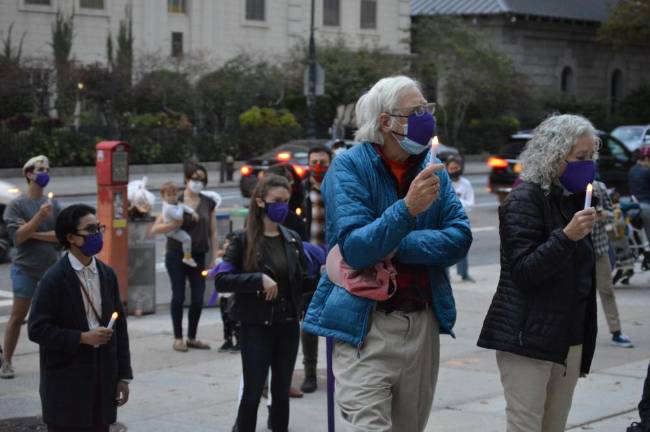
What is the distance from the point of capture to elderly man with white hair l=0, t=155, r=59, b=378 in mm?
9312

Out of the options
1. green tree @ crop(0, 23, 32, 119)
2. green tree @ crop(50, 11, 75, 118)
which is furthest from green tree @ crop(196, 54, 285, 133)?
green tree @ crop(0, 23, 32, 119)

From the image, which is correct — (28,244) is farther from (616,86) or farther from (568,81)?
(616,86)

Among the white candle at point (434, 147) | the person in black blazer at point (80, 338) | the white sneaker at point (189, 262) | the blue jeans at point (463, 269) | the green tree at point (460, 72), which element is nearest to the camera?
the white candle at point (434, 147)

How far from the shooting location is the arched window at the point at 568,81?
61.8m

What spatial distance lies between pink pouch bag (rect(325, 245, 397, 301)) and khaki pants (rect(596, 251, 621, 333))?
19.9 ft

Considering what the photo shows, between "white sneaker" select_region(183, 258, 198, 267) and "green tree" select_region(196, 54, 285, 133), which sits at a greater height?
"green tree" select_region(196, 54, 285, 133)

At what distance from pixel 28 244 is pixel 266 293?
3371 mm

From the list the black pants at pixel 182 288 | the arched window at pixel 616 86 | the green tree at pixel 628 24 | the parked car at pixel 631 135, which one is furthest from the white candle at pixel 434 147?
the arched window at pixel 616 86

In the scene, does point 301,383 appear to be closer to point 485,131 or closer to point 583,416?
point 583,416

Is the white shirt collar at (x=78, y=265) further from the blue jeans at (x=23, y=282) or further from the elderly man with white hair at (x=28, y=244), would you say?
the blue jeans at (x=23, y=282)

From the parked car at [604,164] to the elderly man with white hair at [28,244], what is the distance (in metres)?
16.8

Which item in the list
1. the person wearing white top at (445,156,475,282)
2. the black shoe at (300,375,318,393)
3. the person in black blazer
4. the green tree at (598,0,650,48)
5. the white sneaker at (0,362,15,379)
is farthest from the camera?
the green tree at (598,0,650,48)

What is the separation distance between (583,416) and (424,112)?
4.00 m

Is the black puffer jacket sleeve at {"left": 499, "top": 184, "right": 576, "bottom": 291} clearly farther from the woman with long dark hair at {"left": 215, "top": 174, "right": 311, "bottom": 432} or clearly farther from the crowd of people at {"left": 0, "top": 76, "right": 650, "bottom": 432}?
the woman with long dark hair at {"left": 215, "top": 174, "right": 311, "bottom": 432}
